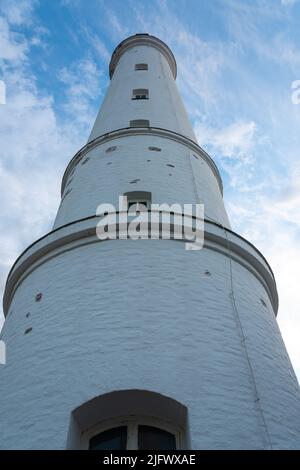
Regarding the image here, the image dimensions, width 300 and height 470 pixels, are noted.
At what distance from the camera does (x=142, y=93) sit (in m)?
18.4

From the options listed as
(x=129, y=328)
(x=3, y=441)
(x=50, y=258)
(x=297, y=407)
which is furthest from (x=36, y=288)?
(x=297, y=407)

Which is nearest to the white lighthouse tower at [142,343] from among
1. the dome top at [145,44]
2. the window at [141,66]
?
the window at [141,66]

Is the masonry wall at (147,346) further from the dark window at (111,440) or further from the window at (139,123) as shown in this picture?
the window at (139,123)

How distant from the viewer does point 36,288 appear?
938cm

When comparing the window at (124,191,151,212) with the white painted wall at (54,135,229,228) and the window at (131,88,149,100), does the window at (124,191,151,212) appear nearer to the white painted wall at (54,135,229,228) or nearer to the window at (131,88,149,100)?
the white painted wall at (54,135,229,228)

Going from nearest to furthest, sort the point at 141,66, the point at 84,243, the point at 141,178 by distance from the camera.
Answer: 1. the point at 84,243
2. the point at 141,178
3. the point at 141,66

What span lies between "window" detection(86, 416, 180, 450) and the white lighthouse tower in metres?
0.01

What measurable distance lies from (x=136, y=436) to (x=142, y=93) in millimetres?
13954

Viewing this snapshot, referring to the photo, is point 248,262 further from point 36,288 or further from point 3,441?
point 3,441

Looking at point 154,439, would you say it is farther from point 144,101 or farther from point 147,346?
point 144,101

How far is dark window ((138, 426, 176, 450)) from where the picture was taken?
6.53m

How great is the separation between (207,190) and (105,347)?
256 inches

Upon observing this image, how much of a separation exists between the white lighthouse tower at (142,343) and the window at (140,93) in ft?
22.8

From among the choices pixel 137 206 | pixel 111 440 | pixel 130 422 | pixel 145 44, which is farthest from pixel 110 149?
pixel 145 44
